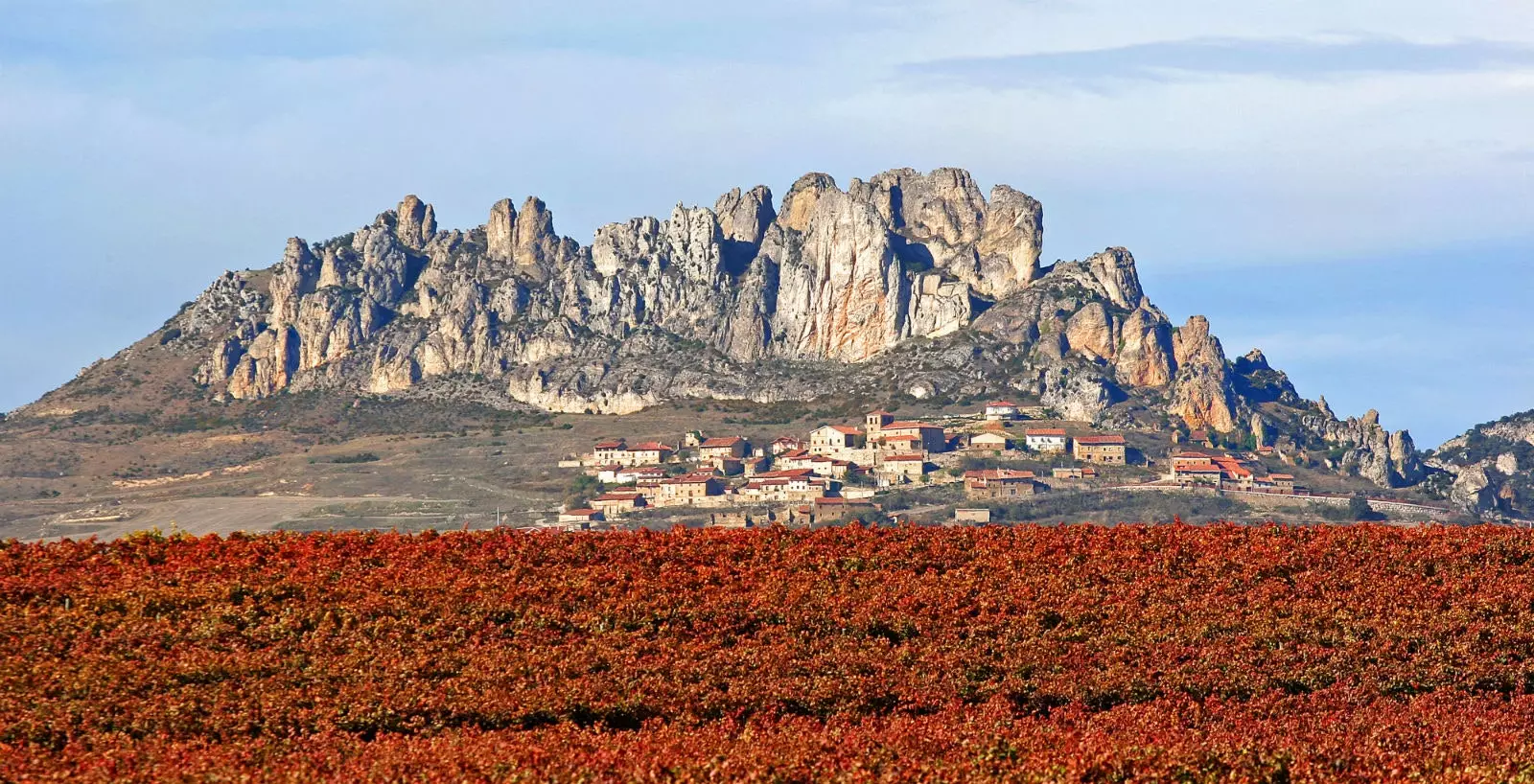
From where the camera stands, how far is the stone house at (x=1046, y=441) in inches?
7175

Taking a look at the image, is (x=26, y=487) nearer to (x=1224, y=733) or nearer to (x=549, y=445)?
(x=549, y=445)

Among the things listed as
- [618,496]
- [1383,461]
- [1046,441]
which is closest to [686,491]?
[618,496]

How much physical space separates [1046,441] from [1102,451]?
20.1 ft

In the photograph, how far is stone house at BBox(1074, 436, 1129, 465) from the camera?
180500mm

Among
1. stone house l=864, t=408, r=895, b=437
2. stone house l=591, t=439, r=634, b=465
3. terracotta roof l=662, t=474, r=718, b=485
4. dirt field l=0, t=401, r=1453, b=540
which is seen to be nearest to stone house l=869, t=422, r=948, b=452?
stone house l=864, t=408, r=895, b=437

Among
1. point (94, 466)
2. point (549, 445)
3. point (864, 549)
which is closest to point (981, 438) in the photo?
point (549, 445)

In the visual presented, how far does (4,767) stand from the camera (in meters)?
12.4

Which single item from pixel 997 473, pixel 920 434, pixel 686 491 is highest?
pixel 920 434

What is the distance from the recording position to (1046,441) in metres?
184

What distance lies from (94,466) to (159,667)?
185014 millimetres

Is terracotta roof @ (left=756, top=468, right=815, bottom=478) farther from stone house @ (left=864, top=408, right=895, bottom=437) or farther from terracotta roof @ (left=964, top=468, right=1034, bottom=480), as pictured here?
terracotta roof @ (left=964, top=468, right=1034, bottom=480)

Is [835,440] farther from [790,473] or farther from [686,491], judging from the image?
[686,491]

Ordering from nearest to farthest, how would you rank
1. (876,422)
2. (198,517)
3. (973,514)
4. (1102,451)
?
(973,514) → (198,517) → (1102,451) → (876,422)

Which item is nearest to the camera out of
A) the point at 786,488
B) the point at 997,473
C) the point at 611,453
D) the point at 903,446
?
the point at 997,473
